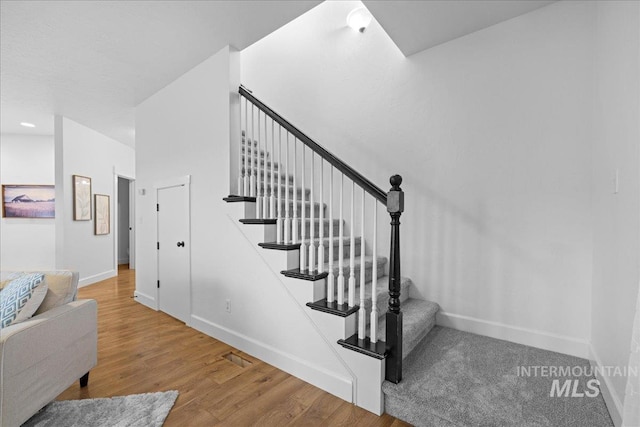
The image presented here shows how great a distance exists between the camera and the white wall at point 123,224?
7703 millimetres

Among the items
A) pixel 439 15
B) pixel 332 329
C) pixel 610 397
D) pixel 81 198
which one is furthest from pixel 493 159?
pixel 81 198

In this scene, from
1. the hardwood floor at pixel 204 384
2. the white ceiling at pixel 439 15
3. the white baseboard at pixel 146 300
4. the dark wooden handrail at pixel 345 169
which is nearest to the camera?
the hardwood floor at pixel 204 384

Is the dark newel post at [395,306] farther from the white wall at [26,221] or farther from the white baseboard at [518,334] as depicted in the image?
the white wall at [26,221]

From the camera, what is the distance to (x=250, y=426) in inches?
68.5

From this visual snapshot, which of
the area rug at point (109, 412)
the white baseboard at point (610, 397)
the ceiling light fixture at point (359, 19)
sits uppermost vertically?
the ceiling light fixture at point (359, 19)

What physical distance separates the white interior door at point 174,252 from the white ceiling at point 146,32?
4.72 feet

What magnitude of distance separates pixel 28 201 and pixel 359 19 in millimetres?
6772

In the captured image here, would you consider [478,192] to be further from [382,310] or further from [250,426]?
[250,426]

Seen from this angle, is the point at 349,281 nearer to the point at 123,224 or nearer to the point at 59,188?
the point at 59,188

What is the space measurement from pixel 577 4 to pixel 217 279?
3886 mm

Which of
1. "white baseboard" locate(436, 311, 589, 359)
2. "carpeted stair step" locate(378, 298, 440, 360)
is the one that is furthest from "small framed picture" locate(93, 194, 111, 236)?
"white baseboard" locate(436, 311, 589, 359)

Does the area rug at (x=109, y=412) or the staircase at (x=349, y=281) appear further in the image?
the staircase at (x=349, y=281)

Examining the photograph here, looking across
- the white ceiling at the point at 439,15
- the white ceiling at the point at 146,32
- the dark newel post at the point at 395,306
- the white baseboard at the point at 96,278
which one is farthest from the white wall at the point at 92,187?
the dark newel post at the point at 395,306

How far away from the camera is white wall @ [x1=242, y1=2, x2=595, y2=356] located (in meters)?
2.26
